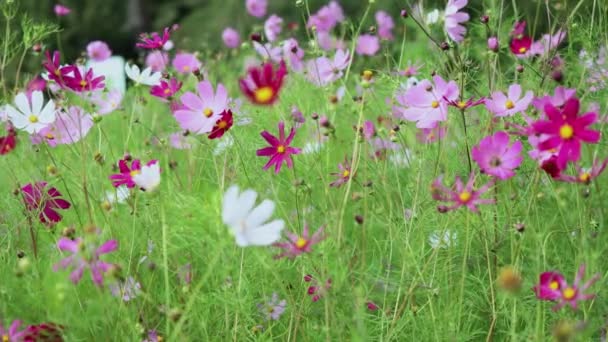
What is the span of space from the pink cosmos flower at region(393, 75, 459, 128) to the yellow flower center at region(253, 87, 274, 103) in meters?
0.29

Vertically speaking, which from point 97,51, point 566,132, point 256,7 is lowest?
point 256,7

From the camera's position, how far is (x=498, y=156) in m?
0.81

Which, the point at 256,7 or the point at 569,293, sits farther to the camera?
the point at 256,7

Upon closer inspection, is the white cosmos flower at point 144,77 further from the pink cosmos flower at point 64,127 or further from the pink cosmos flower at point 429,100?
the pink cosmos flower at point 429,100

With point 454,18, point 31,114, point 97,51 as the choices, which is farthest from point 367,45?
point 31,114

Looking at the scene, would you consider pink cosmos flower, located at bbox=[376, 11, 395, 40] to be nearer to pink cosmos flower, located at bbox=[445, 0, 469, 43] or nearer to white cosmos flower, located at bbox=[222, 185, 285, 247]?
pink cosmos flower, located at bbox=[445, 0, 469, 43]

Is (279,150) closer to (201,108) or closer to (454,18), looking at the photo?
(201,108)

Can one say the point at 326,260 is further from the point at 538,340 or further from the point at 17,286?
the point at 17,286

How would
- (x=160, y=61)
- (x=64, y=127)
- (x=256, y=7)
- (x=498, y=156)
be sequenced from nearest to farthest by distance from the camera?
(x=498, y=156) → (x=64, y=127) → (x=160, y=61) → (x=256, y=7)

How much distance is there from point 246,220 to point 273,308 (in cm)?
29

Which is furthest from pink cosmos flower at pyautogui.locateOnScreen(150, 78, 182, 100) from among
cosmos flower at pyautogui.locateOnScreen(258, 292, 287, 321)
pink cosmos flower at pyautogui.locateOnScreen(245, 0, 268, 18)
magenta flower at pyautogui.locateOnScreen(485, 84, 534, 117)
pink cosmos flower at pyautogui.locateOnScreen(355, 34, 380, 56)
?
pink cosmos flower at pyautogui.locateOnScreen(245, 0, 268, 18)

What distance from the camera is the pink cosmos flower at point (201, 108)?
0.91 m

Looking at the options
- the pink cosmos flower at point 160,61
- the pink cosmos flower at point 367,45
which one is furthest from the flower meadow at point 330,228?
the pink cosmos flower at point 367,45

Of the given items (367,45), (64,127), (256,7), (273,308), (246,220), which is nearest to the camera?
(246,220)
